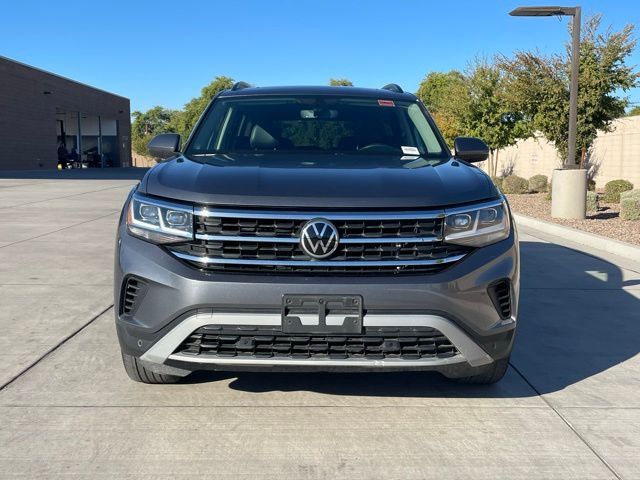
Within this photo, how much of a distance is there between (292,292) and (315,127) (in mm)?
1919

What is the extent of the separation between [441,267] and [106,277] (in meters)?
4.83

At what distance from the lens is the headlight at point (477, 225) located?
3.39 metres

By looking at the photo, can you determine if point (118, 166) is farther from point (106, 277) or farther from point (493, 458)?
point (493, 458)

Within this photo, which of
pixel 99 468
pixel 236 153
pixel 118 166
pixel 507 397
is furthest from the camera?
pixel 118 166

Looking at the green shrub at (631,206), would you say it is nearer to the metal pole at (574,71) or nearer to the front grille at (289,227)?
the metal pole at (574,71)

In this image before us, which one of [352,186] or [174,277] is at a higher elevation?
[352,186]

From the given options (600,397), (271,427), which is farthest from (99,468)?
(600,397)

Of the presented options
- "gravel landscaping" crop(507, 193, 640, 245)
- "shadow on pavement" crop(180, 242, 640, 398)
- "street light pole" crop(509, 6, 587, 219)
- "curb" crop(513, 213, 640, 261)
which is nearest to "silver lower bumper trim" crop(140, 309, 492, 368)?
"shadow on pavement" crop(180, 242, 640, 398)

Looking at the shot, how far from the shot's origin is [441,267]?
11.0ft

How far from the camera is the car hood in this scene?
3.33 meters

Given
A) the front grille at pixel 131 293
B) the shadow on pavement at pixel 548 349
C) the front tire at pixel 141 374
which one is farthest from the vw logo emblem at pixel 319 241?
the front tire at pixel 141 374

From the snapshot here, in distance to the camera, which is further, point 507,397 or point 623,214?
point 623,214

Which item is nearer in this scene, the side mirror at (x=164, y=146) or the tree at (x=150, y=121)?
the side mirror at (x=164, y=146)

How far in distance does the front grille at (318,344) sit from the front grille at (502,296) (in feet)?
1.10
